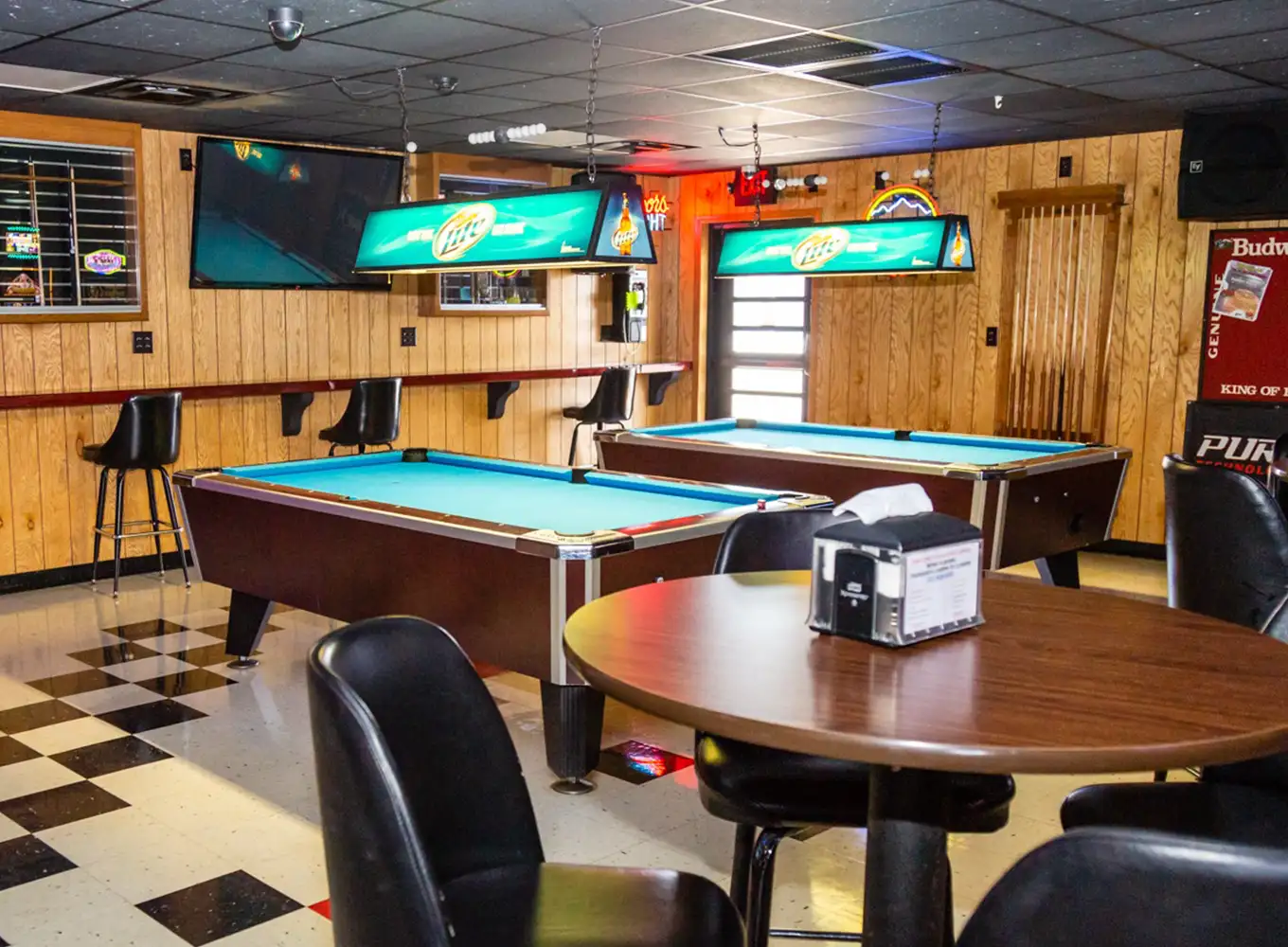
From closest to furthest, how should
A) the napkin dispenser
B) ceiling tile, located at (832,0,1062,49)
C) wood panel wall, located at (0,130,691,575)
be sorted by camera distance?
the napkin dispenser → ceiling tile, located at (832,0,1062,49) → wood panel wall, located at (0,130,691,575)

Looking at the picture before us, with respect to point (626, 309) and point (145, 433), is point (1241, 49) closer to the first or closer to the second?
point (626, 309)

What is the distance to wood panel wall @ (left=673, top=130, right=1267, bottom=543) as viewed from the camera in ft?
23.0

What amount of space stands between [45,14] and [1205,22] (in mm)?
4113

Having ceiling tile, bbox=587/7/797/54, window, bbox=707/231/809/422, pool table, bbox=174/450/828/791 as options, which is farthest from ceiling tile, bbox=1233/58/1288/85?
window, bbox=707/231/809/422

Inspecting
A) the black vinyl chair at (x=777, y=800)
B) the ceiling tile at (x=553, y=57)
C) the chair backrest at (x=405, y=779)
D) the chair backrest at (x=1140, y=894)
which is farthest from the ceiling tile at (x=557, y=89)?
the chair backrest at (x=1140, y=894)

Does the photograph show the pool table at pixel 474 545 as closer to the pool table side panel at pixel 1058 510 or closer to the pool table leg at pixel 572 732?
the pool table leg at pixel 572 732

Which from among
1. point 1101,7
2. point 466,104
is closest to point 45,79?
point 466,104

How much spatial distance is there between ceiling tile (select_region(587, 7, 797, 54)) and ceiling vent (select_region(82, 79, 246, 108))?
2159mm

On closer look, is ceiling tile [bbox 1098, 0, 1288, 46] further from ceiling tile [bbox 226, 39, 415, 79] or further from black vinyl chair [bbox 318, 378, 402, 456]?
black vinyl chair [bbox 318, 378, 402, 456]

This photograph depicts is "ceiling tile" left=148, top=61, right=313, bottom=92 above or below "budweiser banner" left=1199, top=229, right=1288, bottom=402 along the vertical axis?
above

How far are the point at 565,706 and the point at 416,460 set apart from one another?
7.06ft

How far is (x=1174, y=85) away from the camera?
5508 millimetres

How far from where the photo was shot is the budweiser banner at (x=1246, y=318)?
21.7ft

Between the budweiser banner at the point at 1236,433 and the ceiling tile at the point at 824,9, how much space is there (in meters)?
3.50
